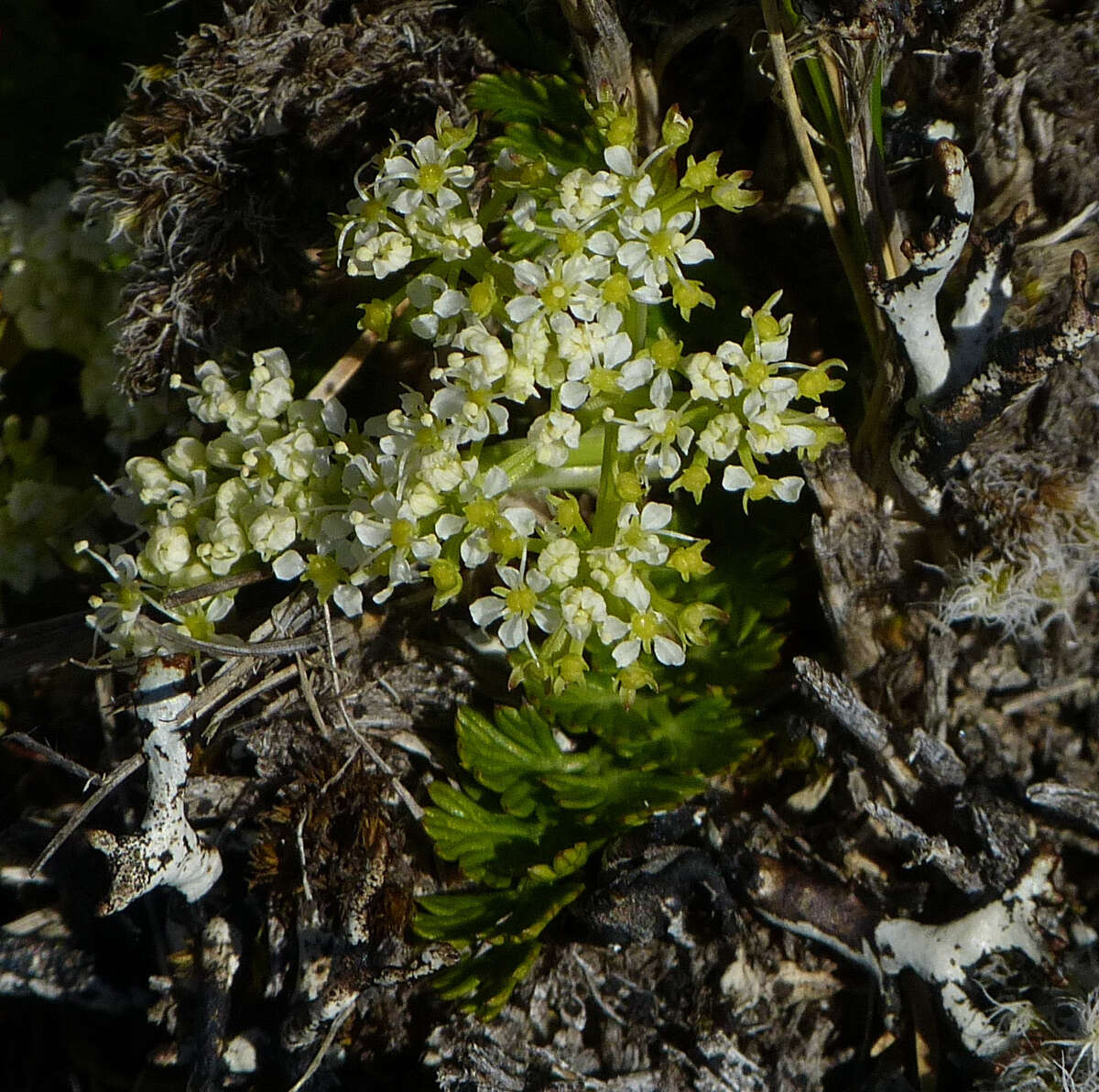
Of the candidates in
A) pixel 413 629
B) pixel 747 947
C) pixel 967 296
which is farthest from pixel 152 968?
pixel 967 296

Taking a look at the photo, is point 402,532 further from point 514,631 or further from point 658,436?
point 658,436

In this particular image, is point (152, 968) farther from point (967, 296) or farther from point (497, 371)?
point (967, 296)

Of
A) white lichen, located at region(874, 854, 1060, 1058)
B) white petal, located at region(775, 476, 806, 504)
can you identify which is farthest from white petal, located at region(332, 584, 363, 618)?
white lichen, located at region(874, 854, 1060, 1058)

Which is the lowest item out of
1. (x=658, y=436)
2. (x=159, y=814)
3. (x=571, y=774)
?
(x=571, y=774)

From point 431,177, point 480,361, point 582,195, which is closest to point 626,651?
point 480,361

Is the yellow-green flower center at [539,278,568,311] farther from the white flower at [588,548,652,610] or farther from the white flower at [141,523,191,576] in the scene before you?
the white flower at [141,523,191,576]

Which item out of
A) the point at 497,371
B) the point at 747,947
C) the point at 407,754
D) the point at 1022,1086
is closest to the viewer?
the point at 497,371

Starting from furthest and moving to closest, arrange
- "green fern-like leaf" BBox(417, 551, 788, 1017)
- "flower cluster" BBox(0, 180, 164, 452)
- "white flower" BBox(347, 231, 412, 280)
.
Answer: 1. "flower cluster" BBox(0, 180, 164, 452)
2. "green fern-like leaf" BBox(417, 551, 788, 1017)
3. "white flower" BBox(347, 231, 412, 280)
